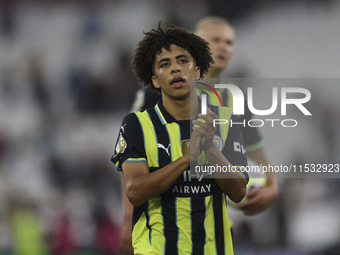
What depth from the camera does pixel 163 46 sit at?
2869mm

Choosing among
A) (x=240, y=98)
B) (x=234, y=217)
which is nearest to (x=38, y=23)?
(x=234, y=217)

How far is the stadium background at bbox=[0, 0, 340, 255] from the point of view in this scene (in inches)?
297

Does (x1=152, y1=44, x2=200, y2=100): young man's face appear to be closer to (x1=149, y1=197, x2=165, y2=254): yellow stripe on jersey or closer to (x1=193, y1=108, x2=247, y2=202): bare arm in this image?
(x1=193, y1=108, x2=247, y2=202): bare arm

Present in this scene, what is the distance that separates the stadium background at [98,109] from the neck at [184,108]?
14.1 ft

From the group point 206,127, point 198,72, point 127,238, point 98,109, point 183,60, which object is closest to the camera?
point 206,127

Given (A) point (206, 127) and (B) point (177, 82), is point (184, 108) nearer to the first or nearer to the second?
(B) point (177, 82)

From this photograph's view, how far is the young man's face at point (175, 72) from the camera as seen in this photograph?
9.02ft

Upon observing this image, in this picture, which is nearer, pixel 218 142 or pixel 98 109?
pixel 218 142

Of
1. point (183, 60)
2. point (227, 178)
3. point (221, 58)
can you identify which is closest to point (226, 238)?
point (227, 178)

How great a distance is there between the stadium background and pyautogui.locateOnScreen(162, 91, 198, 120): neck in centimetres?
430

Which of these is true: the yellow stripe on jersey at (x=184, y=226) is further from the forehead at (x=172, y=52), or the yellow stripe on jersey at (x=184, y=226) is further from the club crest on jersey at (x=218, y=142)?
the forehead at (x=172, y=52)

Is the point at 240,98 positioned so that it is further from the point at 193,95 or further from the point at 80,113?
the point at 80,113

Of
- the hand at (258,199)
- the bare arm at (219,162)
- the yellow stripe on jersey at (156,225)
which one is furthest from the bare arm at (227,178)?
the hand at (258,199)

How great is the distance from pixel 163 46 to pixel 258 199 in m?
1.35
